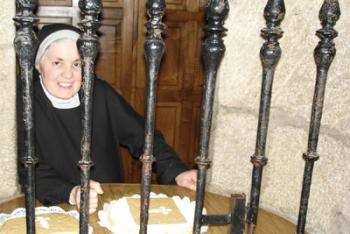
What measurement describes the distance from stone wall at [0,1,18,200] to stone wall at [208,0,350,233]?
629 millimetres

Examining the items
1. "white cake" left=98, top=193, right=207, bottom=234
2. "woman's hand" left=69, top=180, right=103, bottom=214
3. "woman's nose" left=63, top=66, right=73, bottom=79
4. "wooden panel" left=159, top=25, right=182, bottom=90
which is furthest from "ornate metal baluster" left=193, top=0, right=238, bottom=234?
"wooden panel" left=159, top=25, right=182, bottom=90

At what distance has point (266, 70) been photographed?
0.84m

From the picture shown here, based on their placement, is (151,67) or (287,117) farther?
(287,117)

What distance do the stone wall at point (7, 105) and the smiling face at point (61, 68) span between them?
688 millimetres

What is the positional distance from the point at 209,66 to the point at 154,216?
21.2 inches

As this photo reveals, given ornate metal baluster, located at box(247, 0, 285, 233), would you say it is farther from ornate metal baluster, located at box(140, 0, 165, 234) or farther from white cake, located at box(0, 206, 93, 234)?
white cake, located at box(0, 206, 93, 234)

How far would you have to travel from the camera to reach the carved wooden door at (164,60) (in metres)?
2.85

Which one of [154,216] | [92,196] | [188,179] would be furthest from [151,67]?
[188,179]

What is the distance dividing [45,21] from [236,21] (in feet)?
5.35

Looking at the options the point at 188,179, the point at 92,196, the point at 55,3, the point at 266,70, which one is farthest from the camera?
the point at 55,3

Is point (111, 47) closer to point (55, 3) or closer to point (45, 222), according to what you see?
point (55, 3)

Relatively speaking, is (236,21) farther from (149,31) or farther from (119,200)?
(149,31)

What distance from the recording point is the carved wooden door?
2.85m

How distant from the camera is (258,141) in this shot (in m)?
0.87
